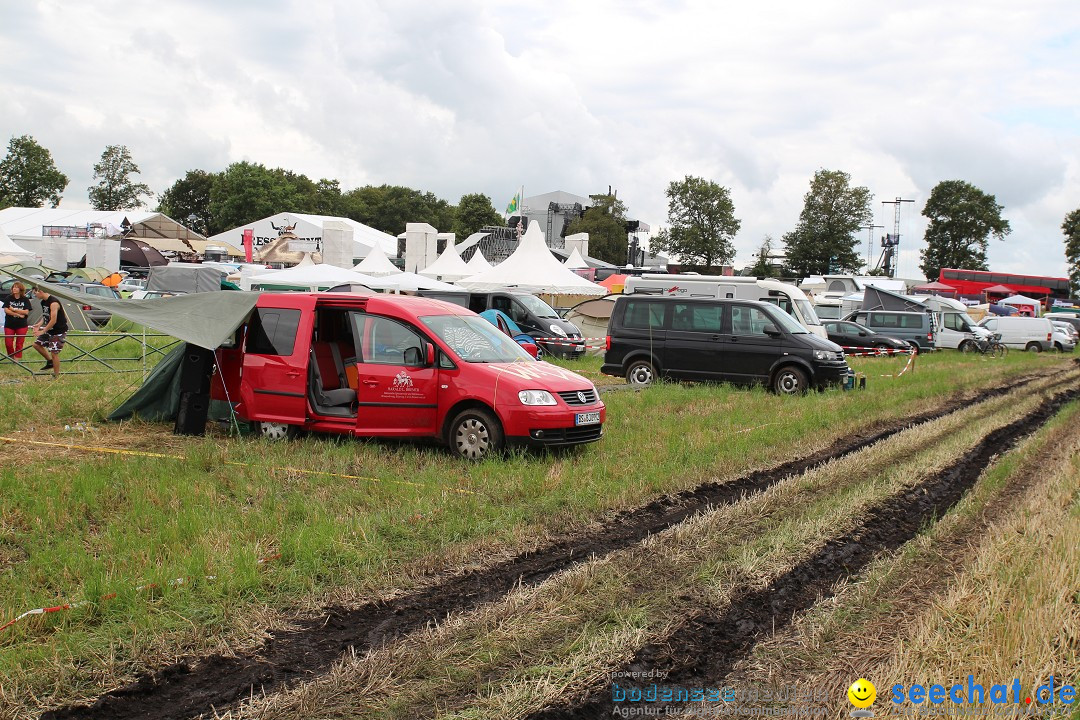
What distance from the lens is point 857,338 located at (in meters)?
29.5

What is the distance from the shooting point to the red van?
30.1 ft

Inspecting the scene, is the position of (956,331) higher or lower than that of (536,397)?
higher

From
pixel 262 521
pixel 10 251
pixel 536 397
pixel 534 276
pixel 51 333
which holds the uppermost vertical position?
pixel 10 251

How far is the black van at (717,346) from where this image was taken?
633 inches

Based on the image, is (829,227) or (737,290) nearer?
(737,290)

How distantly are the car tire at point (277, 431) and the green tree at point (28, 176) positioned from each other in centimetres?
11059

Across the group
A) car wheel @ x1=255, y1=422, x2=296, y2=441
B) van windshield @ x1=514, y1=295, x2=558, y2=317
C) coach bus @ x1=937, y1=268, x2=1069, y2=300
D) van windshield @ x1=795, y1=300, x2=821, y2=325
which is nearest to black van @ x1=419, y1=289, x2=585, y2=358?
van windshield @ x1=514, y1=295, x2=558, y2=317

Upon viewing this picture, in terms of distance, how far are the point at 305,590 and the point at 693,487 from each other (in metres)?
4.19

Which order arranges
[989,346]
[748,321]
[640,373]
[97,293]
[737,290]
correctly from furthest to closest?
1. [989,346]
2. [97,293]
3. [737,290]
4. [640,373]
5. [748,321]

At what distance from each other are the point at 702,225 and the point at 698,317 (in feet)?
260

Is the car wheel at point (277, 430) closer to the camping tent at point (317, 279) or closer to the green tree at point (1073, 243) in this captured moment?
the camping tent at point (317, 279)

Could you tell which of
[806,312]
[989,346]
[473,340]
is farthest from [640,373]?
[989,346]

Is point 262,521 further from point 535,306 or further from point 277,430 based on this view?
point 535,306

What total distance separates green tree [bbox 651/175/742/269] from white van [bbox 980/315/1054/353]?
184 ft
